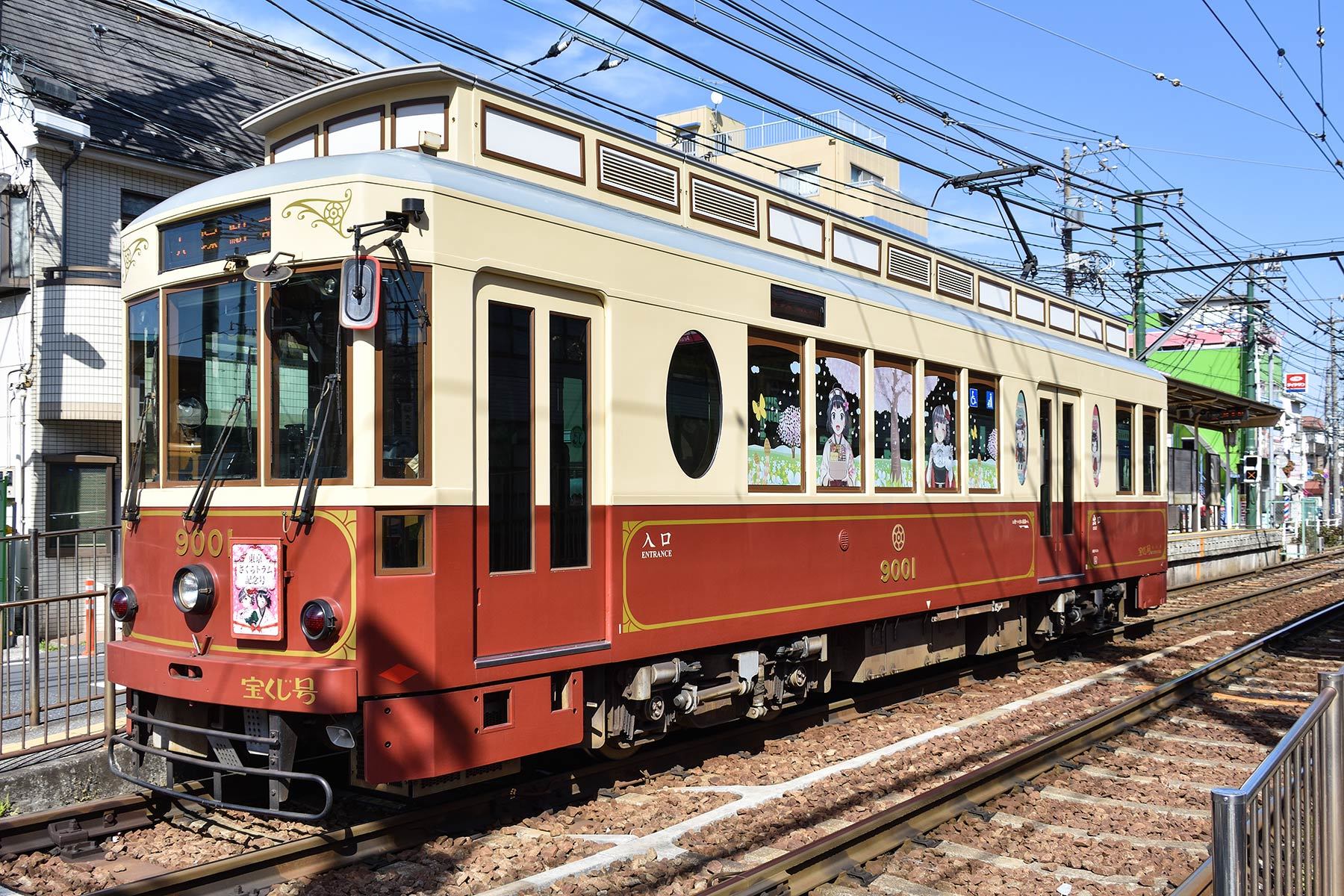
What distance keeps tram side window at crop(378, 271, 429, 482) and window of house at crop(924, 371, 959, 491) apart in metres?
5.11

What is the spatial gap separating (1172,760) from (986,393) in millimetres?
3692

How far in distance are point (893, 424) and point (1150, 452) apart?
684 cm

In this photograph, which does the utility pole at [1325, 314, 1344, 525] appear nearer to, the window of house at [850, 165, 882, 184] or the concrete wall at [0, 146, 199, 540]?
the window of house at [850, 165, 882, 184]

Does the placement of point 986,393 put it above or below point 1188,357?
below

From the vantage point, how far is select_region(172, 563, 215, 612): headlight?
5891 millimetres

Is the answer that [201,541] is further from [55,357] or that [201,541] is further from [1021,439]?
[55,357]

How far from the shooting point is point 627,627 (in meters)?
6.66

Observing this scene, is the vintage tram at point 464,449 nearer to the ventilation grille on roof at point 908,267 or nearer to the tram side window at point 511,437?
the tram side window at point 511,437

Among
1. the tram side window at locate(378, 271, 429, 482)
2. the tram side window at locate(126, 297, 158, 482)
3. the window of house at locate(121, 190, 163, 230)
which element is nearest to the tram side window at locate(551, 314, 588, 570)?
the tram side window at locate(378, 271, 429, 482)

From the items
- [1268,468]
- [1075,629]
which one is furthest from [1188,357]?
[1075,629]

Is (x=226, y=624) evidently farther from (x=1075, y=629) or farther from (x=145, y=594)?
(x=1075, y=629)

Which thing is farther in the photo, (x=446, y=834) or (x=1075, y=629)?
(x=1075, y=629)

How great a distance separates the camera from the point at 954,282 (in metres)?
10.8

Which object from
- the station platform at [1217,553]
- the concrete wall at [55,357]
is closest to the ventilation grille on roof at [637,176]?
the concrete wall at [55,357]
